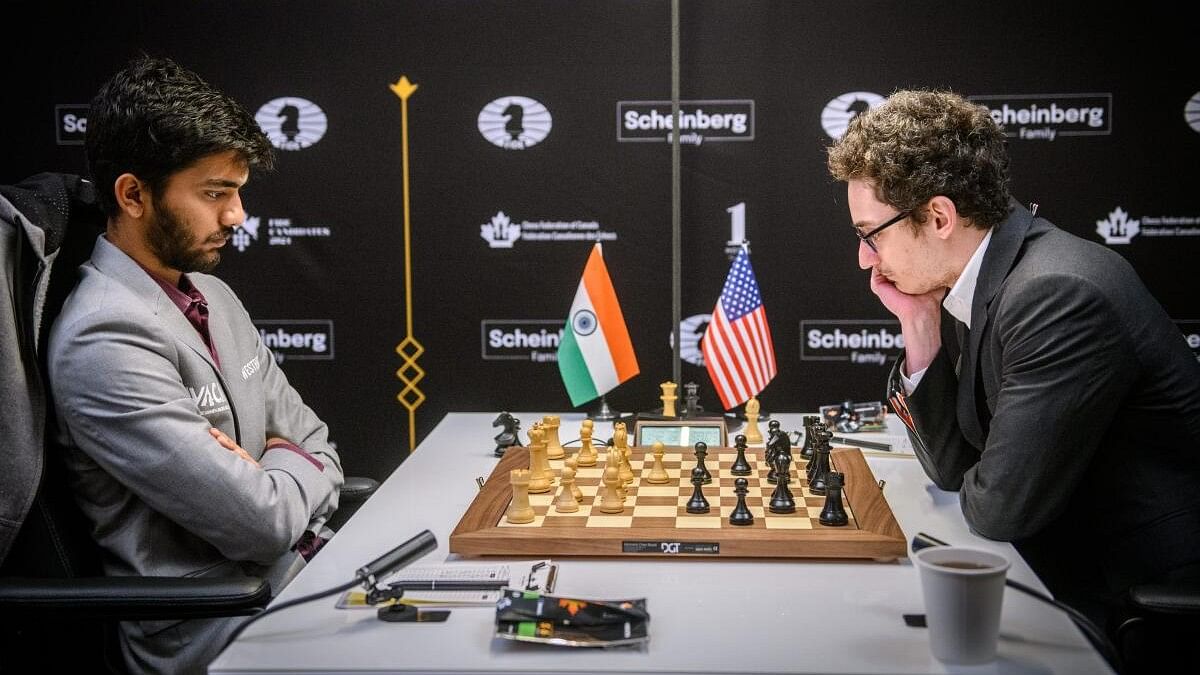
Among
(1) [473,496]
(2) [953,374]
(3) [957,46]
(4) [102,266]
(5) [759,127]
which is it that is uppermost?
(3) [957,46]

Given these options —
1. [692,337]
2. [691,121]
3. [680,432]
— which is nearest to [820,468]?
[680,432]

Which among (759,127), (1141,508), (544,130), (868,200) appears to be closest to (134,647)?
(868,200)

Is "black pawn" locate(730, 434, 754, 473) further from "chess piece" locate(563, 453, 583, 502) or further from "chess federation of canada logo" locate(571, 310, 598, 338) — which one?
"chess federation of canada logo" locate(571, 310, 598, 338)

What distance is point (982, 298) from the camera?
1.96 metres

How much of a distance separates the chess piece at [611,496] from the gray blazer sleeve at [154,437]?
589 millimetres

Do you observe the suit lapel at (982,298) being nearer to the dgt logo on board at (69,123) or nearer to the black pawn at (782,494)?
the black pawn at (782,494)

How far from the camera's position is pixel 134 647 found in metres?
1.80

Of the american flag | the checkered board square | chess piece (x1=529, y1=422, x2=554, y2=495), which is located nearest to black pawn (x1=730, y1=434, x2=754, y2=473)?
the checkered board square

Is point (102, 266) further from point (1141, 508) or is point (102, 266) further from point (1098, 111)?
point (1098, 111)

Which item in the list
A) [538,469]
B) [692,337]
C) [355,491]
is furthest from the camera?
[692,337]

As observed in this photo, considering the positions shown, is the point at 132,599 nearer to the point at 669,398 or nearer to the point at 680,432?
the point at 680,432

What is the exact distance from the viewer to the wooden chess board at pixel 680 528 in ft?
5.65

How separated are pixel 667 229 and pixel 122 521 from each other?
2079 millimetres

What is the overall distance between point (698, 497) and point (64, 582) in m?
1.06
